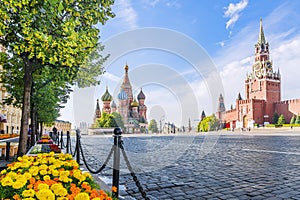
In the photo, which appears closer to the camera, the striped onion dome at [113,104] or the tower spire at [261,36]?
the striped onion dome at [113,104]

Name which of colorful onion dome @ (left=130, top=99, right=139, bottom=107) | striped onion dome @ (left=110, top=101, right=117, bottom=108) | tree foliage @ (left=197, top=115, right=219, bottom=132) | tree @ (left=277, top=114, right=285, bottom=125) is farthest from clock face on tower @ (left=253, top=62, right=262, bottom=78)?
striped onion dome @ (left=110, top=101, right=117, bottom=108)

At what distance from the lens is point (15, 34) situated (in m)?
7.06

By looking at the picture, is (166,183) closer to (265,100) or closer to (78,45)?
(78,45)

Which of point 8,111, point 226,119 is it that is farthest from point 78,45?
point 226,119

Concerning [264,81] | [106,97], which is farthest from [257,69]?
[106,97]

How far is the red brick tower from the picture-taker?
94000 millimetres

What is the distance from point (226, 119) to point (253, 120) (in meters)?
19.4

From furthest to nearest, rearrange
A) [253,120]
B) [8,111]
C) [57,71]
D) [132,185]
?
[253,120] < [8,111] < [57,71] < [132,185]

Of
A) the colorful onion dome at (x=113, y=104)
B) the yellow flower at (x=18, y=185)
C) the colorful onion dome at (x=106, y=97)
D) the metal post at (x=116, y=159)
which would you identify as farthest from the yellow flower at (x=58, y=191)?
the colorful onion dome at (x=113, y=104)

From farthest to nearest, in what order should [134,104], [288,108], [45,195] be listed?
[134,104]
[288,108]
[45,195]

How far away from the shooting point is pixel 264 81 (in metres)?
95.8

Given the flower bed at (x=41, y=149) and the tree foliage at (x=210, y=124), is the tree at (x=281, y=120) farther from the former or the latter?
the flower bed at (x=41, y=149)

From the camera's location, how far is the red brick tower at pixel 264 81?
94000mm

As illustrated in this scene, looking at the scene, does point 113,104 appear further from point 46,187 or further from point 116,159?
point 46,187
